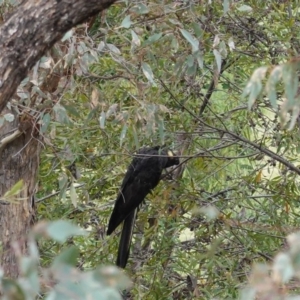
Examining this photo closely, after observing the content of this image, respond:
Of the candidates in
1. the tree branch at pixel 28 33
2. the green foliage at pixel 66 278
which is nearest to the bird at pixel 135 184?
the tree branch at pixel 28 33

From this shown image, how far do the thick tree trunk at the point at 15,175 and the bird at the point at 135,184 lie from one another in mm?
721

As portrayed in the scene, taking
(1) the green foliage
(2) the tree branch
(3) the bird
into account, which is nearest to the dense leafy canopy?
(3) the bird

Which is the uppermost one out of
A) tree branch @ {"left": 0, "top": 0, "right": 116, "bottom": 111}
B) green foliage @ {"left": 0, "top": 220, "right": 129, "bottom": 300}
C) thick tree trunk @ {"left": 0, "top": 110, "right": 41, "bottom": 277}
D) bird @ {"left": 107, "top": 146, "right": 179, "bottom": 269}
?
green foliage @ {"left": 0, "top": 220, "right": 129, "bottom": 300}

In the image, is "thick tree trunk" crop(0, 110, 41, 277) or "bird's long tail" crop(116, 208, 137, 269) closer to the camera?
"thick tree trunk" crop(0, 110, 41, 277)

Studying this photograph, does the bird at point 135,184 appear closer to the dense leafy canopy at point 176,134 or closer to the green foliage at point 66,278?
the dense leafy canopy at point 176,134

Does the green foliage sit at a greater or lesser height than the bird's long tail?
greater

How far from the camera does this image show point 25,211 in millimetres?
2832

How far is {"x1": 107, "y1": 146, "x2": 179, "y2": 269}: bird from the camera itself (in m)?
3.50

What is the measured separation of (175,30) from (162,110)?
0.28 metres

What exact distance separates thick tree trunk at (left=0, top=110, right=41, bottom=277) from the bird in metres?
0.72

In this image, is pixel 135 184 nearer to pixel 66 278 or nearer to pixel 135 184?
pixel 135 184

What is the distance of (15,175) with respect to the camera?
110 inches

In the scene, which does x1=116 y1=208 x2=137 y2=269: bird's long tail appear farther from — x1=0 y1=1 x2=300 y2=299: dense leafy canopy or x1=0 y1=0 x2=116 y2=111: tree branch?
x1=0 y1=0 x2=116 y2=111: tree branch

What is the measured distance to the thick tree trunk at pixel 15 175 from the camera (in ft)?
9.03
